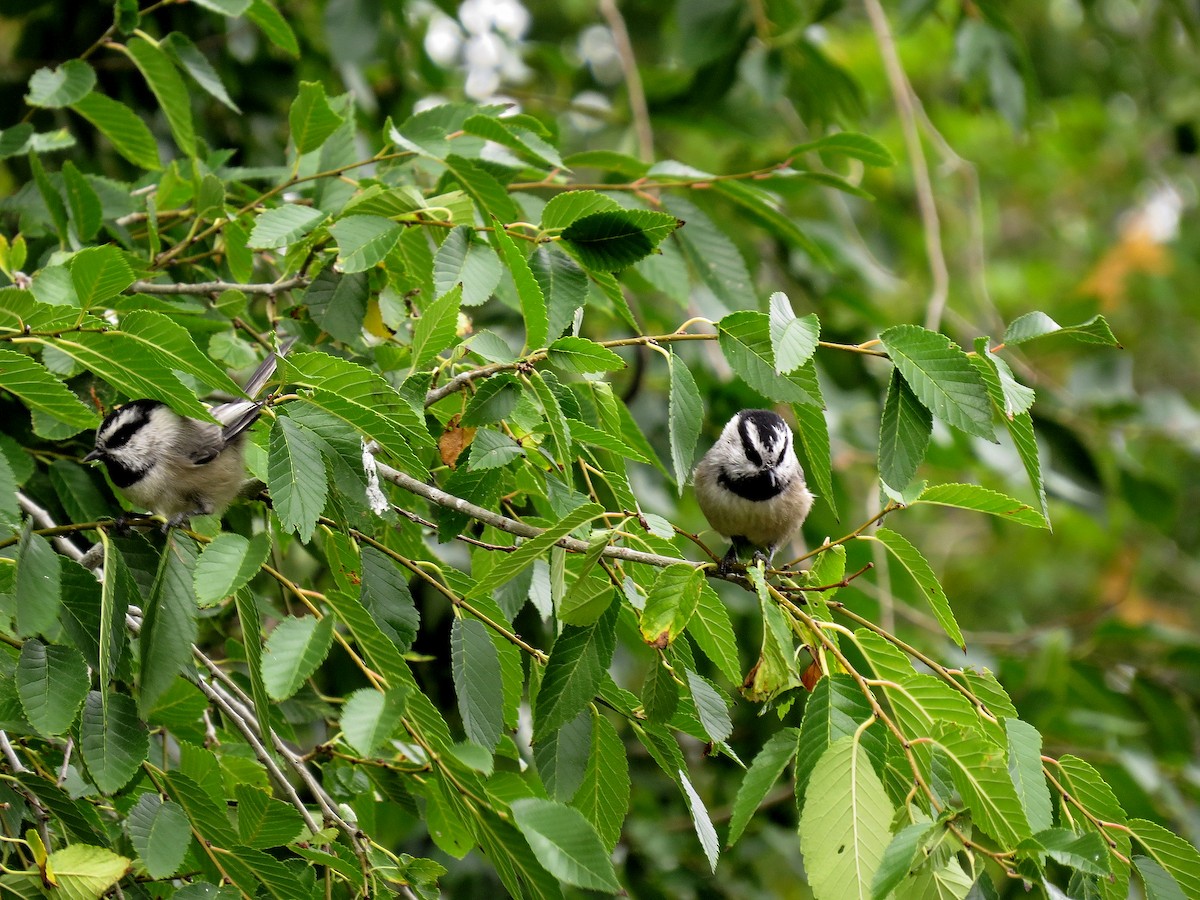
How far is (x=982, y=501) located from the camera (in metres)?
2.42

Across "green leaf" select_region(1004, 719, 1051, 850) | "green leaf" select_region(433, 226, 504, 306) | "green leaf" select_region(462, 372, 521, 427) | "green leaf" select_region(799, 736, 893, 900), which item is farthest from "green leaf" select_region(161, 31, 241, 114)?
"green leaf" select_region(1004, 719, 1051, 850)

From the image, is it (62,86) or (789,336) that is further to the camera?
(62,86)

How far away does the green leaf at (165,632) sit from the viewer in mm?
2266

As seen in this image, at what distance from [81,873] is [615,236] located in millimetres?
1670

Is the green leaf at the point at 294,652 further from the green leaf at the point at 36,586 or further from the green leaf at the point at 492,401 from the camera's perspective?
the green leaf at the point at 492,401

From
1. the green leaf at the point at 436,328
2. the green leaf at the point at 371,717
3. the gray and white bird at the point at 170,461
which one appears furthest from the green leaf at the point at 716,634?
the gray and white bird at the point at 170,461

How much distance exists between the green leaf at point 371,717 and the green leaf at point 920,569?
3.37 ft

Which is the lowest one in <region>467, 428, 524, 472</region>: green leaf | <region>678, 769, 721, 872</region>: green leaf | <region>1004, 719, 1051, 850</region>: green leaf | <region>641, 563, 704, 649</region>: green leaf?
<region>678, 769, 721, 872</region>: green leaf

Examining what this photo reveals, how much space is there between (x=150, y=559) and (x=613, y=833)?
1.16 metres

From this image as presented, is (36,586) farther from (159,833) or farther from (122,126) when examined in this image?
(122,126)

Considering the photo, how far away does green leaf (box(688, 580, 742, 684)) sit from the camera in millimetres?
2461

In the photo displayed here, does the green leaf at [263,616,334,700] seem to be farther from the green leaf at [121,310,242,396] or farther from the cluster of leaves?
the green leaf at [121,310,242,396]

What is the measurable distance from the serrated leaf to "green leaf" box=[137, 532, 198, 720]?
23cm

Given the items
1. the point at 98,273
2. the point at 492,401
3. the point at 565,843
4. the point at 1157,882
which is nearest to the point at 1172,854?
the point at 1157,882
